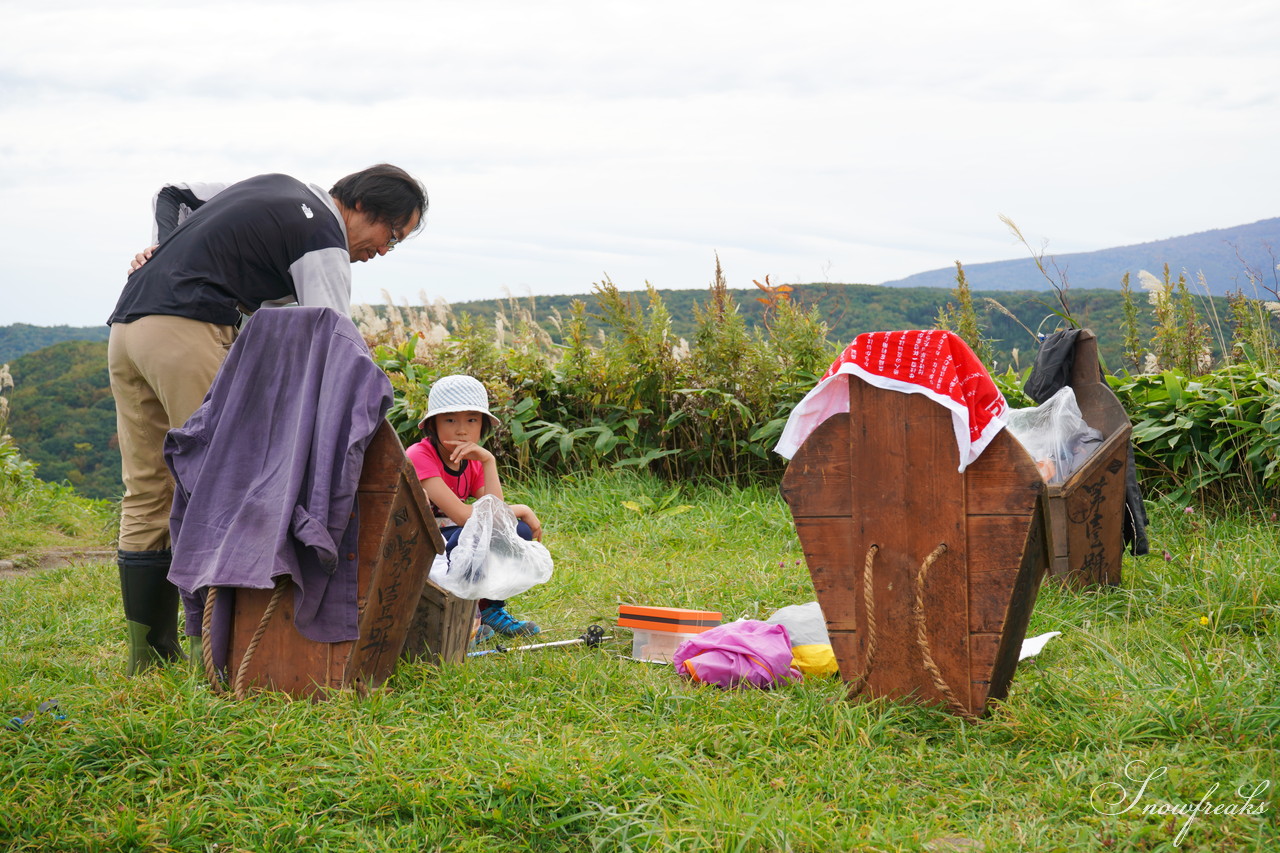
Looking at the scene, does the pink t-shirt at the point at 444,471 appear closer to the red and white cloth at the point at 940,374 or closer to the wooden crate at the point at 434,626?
the wooden crate at the point at 434,626

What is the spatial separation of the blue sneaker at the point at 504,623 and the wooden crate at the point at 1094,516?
2.16 metres

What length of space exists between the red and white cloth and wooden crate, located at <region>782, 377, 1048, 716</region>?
4 centimetres

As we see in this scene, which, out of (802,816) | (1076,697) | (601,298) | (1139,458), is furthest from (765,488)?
(802,816)

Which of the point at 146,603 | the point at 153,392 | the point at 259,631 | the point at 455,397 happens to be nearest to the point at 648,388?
the point at 455,397

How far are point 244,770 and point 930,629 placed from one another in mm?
1798

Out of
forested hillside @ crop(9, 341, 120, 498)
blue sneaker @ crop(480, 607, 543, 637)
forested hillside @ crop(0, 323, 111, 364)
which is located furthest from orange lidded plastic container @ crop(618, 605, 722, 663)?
forested hillside @ crop(0, 323, 111, 364)

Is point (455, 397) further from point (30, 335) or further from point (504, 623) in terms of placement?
point (30, 335)

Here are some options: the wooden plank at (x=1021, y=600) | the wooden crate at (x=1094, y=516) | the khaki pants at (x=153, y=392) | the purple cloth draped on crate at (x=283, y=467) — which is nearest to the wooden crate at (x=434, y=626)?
the purple cloth draped on crate at (x=283, y=467)

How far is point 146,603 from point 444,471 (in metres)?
1.23

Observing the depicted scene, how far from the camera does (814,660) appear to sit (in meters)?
3.10

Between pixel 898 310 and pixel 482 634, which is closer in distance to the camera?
pixel 482 634

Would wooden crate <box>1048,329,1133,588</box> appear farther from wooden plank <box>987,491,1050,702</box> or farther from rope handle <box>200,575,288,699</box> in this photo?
rope handle <box>200,575,288,699</box>

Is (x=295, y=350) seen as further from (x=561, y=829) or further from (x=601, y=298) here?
(x=601, y=298)

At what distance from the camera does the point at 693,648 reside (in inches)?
123
